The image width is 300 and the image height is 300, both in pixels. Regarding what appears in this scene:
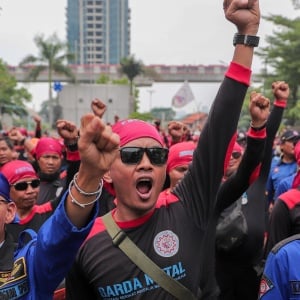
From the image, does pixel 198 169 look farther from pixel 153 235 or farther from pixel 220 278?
pixel 220 278

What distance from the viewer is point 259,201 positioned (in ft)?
12.7

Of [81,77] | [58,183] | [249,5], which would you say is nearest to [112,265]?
[249,5]

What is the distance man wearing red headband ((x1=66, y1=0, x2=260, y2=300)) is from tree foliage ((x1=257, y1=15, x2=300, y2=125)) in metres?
27.5

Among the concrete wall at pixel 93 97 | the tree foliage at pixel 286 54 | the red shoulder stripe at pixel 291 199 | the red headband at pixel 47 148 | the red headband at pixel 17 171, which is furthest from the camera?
the concrete wall at pixel 93 97

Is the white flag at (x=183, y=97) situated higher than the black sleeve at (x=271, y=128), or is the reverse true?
the black sleeve at (x=271, y=128)

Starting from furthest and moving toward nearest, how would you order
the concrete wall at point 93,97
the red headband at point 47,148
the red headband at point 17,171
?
the concrete wall at point 93,97
the red headband at point 47,148
the red headband at point 17,171

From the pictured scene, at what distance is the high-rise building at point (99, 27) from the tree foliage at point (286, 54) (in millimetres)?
95257

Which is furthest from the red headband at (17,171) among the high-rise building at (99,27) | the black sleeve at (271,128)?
the high-rise building at (99,27)

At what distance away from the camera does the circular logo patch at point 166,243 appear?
2.18m

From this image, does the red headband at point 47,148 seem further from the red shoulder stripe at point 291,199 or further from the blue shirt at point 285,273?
the blue shirt at point 285,273

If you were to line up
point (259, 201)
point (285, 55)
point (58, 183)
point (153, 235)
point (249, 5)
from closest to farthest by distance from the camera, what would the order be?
point (249, 5)
point (153, 235)
point (259, 201)
point (58, 183)
point (285, 55)

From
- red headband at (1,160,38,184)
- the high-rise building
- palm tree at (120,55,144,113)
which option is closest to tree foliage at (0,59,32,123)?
palm tree at (120,55,144,113)

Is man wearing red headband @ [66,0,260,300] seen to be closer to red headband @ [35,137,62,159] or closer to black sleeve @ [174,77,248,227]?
black sleeve @ [174,77,248,227]

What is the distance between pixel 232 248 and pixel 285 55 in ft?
91.0
